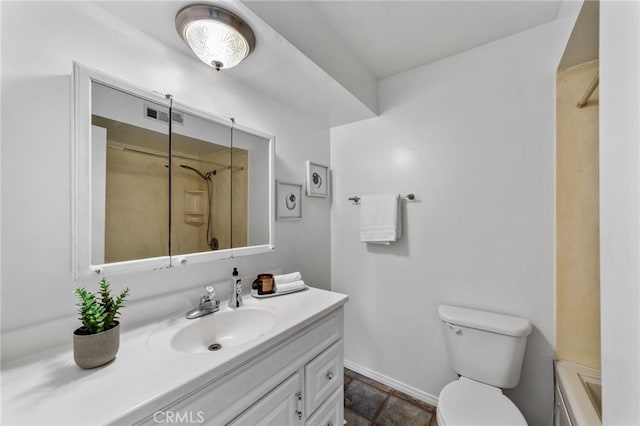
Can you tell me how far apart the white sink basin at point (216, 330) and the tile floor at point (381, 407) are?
99 cm

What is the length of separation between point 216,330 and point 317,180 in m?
1.23

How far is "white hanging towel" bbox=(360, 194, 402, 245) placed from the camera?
1.73 meters

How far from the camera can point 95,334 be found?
70cm

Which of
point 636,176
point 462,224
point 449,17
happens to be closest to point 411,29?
point 449,17

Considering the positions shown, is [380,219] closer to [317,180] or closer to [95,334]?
[317,180]

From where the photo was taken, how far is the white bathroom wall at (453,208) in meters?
1.36

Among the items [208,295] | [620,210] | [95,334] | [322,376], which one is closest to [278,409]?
[322,376]

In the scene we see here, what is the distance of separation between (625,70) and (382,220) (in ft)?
4.27

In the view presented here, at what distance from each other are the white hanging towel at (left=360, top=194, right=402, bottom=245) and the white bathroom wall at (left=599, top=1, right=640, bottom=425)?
1.11m

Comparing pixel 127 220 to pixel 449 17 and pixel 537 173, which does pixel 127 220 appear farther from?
pixel 537 173

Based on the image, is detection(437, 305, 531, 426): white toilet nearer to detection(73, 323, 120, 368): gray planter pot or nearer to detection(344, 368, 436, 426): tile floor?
detection(344, 368, 436, 426): tile floor

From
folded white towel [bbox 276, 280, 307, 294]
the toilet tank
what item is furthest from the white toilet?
folded white towel [bbox 276, 280, 307, 294]

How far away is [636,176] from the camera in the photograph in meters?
0.49

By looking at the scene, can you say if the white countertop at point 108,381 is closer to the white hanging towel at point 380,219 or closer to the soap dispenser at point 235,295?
the soap dispenser at point 235,295
